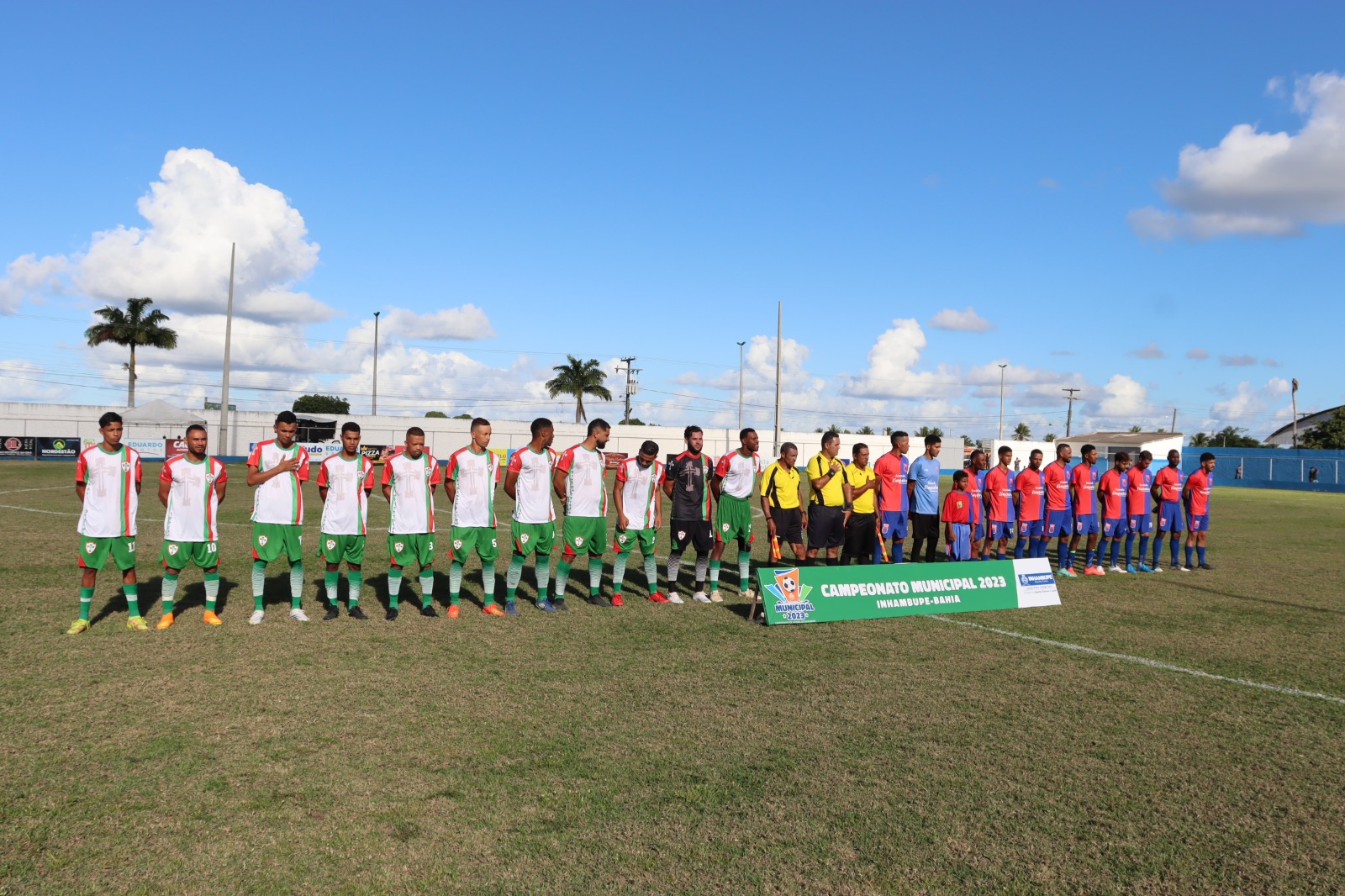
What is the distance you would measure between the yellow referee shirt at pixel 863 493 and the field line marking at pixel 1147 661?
8.18 feet

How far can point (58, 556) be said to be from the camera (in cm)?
1257

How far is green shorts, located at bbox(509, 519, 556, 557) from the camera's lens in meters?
9.53

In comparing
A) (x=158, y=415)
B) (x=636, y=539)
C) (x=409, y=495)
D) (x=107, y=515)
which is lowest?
(x=636, y=539)

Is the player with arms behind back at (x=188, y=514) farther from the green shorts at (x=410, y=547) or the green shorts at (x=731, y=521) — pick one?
the green shorts at (x=731, y=521)

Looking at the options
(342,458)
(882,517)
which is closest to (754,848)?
(342,458)

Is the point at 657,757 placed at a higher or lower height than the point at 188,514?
lower

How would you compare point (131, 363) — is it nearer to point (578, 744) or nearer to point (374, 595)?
point (374, 595)

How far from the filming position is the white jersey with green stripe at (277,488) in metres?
8.57

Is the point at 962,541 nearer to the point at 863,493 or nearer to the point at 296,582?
the point at 863,493

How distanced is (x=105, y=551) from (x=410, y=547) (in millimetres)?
2818

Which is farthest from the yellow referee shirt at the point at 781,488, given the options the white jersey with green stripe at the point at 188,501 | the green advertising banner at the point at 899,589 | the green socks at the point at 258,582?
the white jersey with green stripe at the point at 188,501

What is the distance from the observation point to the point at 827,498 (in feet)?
37.4

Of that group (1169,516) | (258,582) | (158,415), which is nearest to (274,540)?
(258,582)

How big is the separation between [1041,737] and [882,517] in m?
6.66
